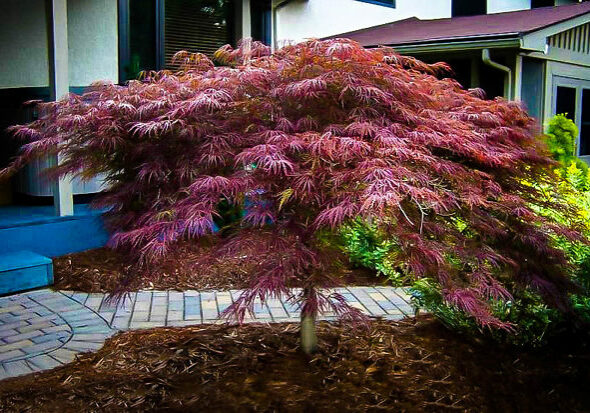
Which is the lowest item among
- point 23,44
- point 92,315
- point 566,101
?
point 92,315

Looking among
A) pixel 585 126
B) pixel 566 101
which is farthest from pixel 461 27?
pixel 585 126

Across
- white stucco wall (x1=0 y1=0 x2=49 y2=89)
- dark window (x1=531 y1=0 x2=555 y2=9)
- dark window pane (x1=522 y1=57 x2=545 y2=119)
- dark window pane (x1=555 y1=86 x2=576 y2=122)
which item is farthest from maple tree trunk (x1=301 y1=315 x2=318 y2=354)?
dark window (x1=531 y1=0 x2=555 y2=9)

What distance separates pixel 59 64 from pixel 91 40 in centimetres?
111

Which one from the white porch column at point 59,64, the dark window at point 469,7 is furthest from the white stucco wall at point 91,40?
the dark window at point 469,7

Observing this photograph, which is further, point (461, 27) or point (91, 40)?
point (461, 27)

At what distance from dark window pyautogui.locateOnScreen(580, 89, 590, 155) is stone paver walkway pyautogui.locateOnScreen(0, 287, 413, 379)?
6948 mm

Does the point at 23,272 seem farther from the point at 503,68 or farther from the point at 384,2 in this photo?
the point at 384,2

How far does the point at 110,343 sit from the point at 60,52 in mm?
3281

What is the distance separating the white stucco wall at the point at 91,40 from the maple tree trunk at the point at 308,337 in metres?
4.59

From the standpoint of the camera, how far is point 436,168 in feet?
9.00

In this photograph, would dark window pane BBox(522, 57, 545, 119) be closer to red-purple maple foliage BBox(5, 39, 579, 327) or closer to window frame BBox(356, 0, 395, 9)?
window frame BBox(356, 0, 395, 9)

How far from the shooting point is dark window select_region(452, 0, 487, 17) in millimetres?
13094

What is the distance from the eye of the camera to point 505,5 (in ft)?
44.5

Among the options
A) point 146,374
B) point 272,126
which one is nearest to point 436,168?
point 272,126
